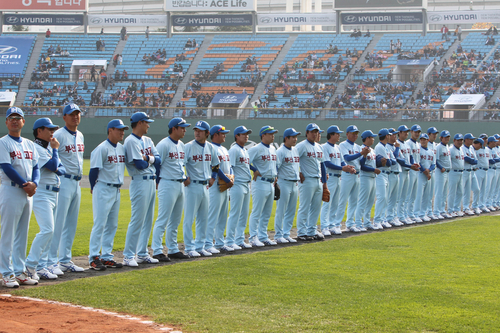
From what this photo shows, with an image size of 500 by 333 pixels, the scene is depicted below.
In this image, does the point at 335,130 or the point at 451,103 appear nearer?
the point at 335,130

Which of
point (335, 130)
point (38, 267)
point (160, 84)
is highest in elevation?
point (160, 84)

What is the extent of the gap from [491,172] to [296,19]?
95.0 feet

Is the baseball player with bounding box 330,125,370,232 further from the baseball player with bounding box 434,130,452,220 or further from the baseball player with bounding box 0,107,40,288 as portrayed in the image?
the baseball player with bounding box 0,107,40,288

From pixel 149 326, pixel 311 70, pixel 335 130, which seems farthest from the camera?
pixel 311 70

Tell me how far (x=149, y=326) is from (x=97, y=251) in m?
3.02

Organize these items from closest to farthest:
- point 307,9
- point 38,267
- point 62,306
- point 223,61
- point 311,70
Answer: point 62,306
point 38,267
point 311,70
point 223,61
point 307,9

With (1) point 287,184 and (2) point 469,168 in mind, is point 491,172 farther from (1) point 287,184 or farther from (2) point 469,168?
(1) point 287,184

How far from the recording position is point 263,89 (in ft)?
126

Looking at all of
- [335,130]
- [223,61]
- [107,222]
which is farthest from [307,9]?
[107,222]

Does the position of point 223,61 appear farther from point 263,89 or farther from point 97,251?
point 97,251

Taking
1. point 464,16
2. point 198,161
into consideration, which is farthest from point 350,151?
point 464,16

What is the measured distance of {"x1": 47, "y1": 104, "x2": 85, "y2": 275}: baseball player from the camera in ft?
24.4

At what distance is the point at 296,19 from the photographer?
142ft

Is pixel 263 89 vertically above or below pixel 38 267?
above
